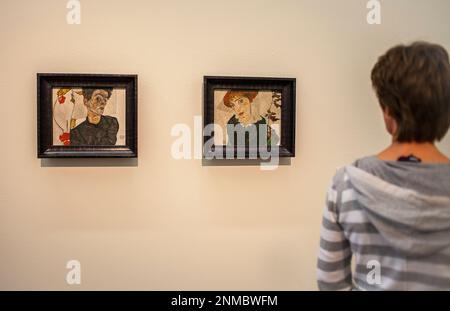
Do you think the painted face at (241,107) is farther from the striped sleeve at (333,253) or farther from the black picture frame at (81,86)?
the striped sleeve at (333,253)

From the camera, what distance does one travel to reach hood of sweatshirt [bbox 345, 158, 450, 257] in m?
0.71

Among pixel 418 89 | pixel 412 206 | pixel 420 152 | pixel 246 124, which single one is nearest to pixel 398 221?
pixel 412 206

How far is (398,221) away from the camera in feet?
2.36

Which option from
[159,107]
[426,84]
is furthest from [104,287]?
[426,84]

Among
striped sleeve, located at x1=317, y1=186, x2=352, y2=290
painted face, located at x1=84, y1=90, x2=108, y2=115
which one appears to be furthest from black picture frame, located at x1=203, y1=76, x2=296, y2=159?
striped sleeve, located at x1=317, y1=186, x2=352, y2=290

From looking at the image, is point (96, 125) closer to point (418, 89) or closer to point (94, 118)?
point (94, 118)

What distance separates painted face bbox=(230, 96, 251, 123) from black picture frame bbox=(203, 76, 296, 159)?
5 cm

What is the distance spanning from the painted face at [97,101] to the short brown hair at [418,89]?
1115mm

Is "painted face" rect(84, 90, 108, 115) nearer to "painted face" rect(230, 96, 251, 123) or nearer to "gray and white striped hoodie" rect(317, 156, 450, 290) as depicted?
"painted face" rect(230, 96, 251, 123)

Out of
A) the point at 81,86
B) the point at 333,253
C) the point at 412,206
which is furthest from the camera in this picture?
the point at 81,86

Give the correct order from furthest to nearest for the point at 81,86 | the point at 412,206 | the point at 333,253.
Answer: the point at 81,86 → the point at 333,253 → the point at 412,206

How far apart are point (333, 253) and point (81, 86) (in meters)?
1.18

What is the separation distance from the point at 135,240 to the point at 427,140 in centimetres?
120

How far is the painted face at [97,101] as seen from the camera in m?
1.51
